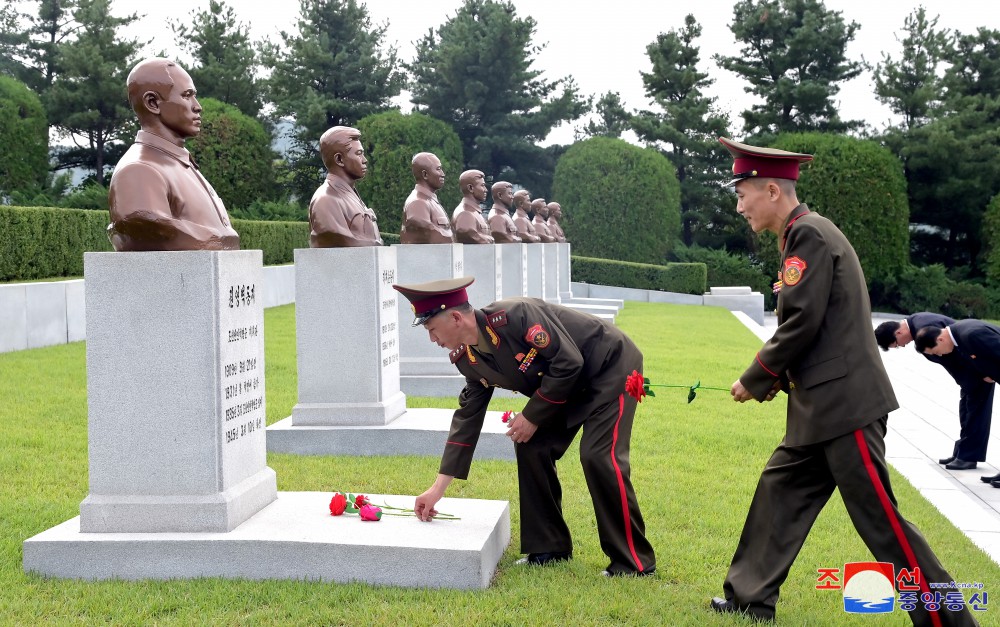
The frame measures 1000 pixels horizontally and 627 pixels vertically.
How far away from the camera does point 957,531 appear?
18.3 feet

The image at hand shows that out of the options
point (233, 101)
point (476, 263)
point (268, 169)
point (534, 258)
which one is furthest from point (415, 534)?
point (233, 101)

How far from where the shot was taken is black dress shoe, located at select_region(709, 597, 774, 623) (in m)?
3.98

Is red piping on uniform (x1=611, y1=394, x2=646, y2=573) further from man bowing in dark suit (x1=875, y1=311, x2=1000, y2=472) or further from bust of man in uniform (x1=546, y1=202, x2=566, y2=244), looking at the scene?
bust of man in uniform (x1=546, y1=202, x2=566, y2=244)

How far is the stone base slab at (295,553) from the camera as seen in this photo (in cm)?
436

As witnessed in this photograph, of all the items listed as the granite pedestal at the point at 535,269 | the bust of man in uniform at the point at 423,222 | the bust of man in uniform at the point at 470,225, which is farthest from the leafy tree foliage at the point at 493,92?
the bust of man in uniform at the point at 423,222

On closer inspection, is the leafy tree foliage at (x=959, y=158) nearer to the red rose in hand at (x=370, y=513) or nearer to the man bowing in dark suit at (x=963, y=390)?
the man bowing in dark suit at (x=963, y=390)

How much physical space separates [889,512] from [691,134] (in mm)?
32930

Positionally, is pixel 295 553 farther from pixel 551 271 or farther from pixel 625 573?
pixel 551 271

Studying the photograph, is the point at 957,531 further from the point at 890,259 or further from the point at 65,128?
the point at 65,128

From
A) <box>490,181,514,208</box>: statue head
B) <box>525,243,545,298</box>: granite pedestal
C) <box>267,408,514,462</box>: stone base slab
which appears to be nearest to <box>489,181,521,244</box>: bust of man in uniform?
<box>490,181,514,208</box>: statue head

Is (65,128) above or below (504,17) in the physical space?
below

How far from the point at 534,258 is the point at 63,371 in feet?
33.3

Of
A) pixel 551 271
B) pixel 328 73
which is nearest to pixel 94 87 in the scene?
pixel 328 73

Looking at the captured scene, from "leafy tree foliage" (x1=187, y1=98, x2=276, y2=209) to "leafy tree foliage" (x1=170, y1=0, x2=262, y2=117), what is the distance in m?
4.16
